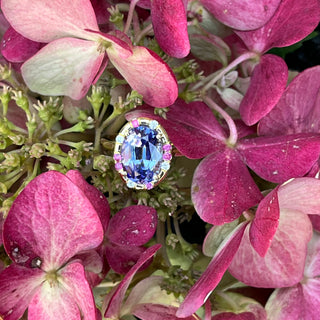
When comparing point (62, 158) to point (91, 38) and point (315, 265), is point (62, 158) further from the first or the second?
point (315, 265)

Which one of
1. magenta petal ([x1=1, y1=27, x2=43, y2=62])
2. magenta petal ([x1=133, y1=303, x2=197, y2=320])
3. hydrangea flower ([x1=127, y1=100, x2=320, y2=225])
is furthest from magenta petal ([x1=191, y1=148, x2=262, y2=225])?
magenta petal ([x1=1, y1=27, x2=43, y2=62])

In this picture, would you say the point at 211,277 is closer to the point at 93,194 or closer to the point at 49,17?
the point at 93,194

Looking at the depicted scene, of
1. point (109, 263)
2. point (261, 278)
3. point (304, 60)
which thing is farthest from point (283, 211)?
point (304, 60)

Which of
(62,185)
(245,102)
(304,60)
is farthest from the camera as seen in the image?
(304,60)

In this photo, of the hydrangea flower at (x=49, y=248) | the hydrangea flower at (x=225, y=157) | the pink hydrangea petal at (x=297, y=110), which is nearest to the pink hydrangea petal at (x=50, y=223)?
the hydrangea flower at (x=49, y=248)

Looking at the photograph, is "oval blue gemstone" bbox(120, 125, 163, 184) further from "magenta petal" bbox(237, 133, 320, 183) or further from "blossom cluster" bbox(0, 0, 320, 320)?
"magenta petal" bbox(237, 133, 320, 183)

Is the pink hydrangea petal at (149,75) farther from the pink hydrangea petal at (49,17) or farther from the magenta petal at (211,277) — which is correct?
the magenta petal at (211,277)
